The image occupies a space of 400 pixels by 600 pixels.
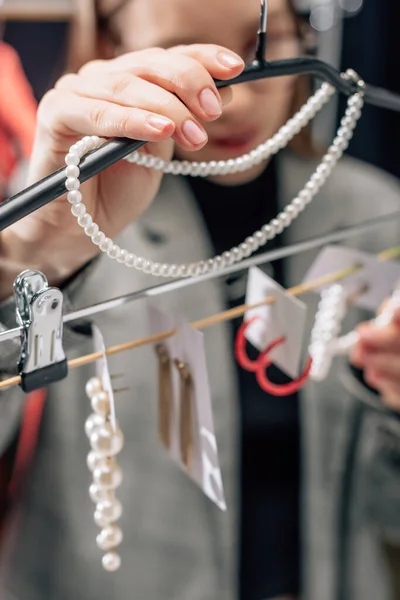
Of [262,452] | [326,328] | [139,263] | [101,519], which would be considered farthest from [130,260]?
[262,452]

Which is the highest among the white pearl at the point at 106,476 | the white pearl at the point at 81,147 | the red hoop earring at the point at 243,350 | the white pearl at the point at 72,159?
the white pearl at the point at 81,147

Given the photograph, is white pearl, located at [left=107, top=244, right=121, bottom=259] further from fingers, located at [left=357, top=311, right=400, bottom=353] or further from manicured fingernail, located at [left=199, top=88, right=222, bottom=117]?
fingers, located at [left=357, top=311, right=400, bottom=353]

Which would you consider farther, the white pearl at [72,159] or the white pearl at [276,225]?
the white pearl at [276,225]

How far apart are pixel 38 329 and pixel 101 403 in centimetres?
9

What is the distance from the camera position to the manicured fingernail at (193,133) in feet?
1.23

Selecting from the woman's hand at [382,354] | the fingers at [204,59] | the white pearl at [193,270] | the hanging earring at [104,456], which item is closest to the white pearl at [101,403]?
the hanging earring at [104,456]

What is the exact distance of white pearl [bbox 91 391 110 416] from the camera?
0.45 meters

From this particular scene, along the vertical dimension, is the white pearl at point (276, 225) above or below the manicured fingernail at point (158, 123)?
below

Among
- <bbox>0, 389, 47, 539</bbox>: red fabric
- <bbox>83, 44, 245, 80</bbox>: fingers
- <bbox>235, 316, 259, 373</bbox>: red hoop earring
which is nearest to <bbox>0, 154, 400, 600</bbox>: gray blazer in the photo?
<bbox>0, 389, 47, 539</bbox>: red fabric

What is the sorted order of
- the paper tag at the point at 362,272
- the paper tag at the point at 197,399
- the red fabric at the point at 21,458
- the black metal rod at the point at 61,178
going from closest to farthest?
the black metal rod at the point at 61,178 → the paper tag at the point at 197,399 → the paper tag at the point at 362,272 → the red fabric at the point at 21,458

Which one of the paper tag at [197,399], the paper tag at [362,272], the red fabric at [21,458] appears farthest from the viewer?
the red fabric at [21,458]

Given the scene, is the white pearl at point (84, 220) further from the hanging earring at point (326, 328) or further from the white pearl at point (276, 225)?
the hanging earring at point (326, 328)

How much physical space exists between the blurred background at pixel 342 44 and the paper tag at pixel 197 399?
10.8 inches

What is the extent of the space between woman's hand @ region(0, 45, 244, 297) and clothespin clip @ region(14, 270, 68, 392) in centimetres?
8
